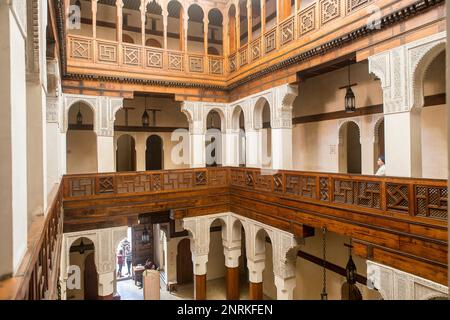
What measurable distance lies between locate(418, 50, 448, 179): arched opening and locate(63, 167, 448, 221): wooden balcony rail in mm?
2151

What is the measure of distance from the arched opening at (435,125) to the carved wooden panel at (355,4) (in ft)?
6.00

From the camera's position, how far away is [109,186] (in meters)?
8.46

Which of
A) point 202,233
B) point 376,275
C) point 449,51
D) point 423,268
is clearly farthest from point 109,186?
point 449,51

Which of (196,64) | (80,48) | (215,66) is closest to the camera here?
(80,48)

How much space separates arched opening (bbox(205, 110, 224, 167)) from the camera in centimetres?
1219

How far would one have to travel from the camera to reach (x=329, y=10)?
6879mm

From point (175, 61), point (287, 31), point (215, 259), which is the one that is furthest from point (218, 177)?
point (215, 259)

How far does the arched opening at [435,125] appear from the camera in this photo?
254 inches

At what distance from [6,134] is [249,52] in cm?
880

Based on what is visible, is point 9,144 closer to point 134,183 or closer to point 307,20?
point 134,183

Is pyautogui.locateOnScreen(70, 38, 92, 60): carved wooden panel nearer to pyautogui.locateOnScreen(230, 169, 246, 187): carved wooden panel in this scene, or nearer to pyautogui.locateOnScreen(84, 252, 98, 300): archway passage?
pyautogui.locateOnScreen(230, 169, 246, 187): carved wooden panel

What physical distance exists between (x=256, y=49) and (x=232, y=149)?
11.1 ft

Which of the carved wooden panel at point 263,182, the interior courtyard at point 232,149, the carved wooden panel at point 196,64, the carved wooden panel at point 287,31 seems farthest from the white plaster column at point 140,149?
the carved wooden panel at point 287,31

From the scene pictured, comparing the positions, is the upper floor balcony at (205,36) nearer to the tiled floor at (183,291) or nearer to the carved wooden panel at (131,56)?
the carved wooden panel at (131,56)
